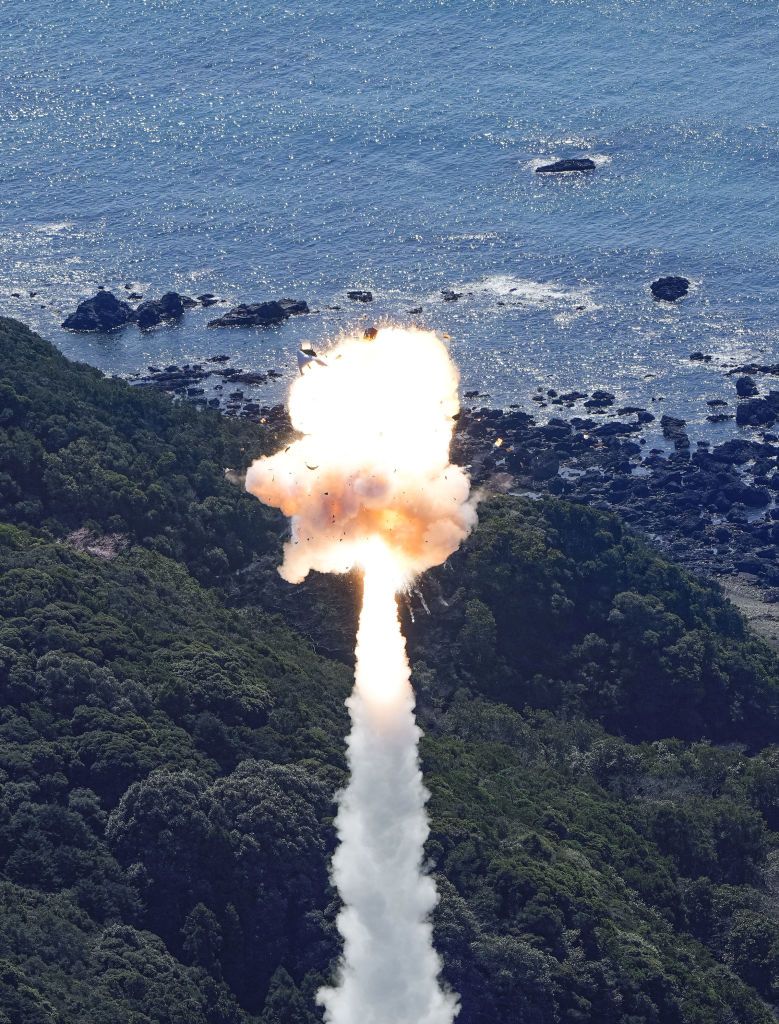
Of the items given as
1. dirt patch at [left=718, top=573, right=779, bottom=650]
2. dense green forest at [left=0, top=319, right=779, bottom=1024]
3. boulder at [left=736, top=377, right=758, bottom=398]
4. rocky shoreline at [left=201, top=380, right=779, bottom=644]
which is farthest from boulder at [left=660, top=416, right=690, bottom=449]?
A: dense green forest at [left=0, top=319, right=779, bottom=1024]

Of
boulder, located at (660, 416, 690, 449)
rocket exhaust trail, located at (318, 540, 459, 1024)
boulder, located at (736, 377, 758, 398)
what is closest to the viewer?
rocket exhaust trail, located at (318, 540, 459, 1024)

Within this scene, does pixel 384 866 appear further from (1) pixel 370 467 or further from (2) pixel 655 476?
(2) pixel 655 476

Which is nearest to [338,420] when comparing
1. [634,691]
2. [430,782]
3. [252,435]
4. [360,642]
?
[360,642]

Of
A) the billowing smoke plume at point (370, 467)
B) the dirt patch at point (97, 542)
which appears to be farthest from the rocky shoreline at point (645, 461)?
the billowing smoke plume at point (370, 467)

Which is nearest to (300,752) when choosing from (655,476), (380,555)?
(380,555)

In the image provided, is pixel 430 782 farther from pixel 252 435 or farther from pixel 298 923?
pixel 252 435

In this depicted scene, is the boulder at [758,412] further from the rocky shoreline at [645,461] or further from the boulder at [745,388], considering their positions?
the boulder at [745,388]

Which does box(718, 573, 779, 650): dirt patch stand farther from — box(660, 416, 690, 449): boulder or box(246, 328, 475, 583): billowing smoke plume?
box(246, 328, 475, 583): billowing smoke plume
